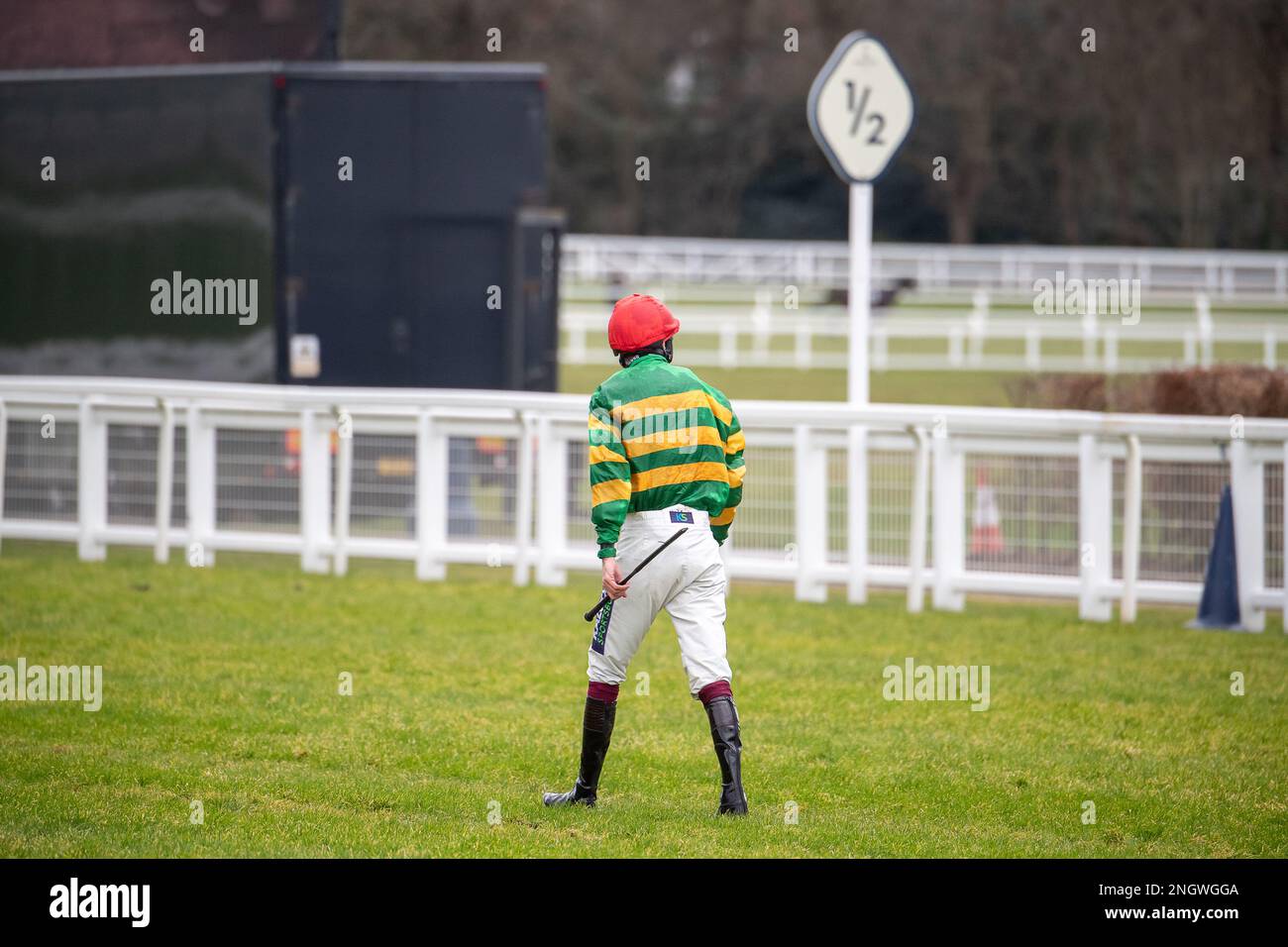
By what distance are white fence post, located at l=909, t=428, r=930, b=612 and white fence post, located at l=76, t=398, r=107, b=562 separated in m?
5.36

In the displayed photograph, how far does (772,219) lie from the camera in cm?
5466

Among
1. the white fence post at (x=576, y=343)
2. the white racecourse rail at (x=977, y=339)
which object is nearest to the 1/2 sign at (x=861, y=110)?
the white racecourse rail at (x=977, y=339)

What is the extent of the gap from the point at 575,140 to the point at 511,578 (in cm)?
4451

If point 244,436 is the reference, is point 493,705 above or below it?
below

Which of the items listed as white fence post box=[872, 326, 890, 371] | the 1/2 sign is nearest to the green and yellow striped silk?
the 1/2 sign

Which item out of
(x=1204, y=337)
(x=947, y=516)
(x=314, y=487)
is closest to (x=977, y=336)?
(x=1204, y=337)

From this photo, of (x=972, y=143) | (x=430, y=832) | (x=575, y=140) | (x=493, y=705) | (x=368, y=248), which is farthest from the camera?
(x=575, y=140)

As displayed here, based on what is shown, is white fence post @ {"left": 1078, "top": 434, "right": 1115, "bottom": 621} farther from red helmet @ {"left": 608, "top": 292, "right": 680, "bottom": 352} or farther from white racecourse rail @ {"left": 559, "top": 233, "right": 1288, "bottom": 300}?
white racecourse rail @ {"left": 559, "top": 233, "right": 1288, "bottom": 300}

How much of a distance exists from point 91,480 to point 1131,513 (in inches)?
263

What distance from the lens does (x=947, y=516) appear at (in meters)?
10.4

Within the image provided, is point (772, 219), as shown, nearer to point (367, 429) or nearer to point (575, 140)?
point (575, 140)

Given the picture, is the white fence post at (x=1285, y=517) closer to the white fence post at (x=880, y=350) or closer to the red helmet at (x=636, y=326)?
the red helmet at (x=636, y=326)

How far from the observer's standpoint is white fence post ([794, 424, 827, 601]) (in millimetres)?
10672
